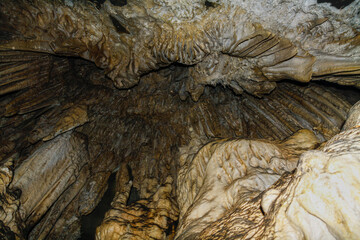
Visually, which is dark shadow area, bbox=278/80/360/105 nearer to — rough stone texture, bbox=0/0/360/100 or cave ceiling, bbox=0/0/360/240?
cave ceiling, bbox=0/0/360/240

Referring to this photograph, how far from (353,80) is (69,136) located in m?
5.23

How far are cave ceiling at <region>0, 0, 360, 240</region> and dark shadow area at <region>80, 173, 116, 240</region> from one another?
0.09 ft

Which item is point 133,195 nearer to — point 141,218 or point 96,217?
point 96,217

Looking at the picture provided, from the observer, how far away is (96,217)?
447cm

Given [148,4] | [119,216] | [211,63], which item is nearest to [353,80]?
[211,63]

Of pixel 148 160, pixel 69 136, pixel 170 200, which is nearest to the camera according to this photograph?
pixel 170 200

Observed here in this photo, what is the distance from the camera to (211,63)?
352cm

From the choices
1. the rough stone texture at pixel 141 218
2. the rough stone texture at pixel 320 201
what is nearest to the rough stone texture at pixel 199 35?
the rough stone texture at pixel 320 201

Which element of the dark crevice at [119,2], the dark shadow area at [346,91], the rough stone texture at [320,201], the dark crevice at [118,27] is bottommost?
the rough stone texture at [320,201]

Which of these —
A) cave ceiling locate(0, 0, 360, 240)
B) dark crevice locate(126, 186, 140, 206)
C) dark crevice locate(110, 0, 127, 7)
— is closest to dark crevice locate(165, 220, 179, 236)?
cave ceiling locate(0, 0, 360, 240)

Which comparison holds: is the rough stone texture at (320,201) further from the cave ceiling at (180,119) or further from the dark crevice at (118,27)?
the dark crevice at (118,27)

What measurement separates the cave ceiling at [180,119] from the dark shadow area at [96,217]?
0.03 metres

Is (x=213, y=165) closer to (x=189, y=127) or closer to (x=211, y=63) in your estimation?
(x=211, y=63)

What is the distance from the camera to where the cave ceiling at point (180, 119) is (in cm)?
145
